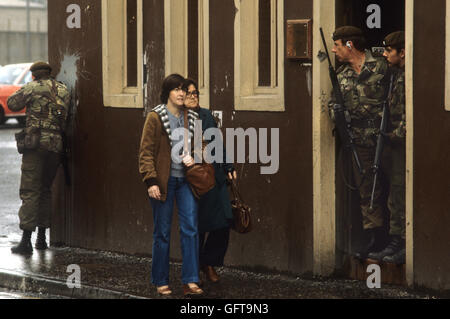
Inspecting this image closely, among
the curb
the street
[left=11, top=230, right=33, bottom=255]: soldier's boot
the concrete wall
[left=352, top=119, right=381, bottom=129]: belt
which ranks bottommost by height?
the street

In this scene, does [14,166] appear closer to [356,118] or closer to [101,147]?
[101,147]

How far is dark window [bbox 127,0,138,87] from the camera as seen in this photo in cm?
1196

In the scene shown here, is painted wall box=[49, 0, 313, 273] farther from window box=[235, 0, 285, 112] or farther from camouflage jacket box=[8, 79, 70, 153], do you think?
camouflage jacket box=[8, 79, 70, 153]

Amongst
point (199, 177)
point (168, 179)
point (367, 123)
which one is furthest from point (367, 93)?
point (168, 179)

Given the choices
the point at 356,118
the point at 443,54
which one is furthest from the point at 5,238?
the point at 443,54

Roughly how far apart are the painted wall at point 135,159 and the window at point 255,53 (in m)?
0.10

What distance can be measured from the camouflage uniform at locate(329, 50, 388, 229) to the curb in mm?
2258

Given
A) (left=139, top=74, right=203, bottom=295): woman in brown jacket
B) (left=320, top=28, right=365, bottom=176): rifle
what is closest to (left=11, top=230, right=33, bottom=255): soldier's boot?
(left=139, top=74, right=203, bottom=295): woman in brown jacket

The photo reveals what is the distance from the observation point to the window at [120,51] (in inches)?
468

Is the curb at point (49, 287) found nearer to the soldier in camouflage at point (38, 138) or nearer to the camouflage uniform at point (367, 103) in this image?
the soldier in camouflage at point (38, 138)

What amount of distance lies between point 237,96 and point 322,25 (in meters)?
1.16

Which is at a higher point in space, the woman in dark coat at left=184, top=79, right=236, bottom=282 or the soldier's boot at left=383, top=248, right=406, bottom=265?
the woman in dark coat at left=184, top=79, right=236, bottom=282

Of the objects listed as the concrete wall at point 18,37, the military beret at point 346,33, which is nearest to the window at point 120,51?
the military beret at point 346,33

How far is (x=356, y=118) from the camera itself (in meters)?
9.84
